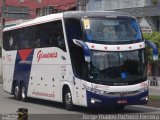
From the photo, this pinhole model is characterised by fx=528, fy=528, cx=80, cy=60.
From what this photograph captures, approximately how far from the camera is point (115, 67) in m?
18.7

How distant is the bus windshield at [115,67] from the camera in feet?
60.7

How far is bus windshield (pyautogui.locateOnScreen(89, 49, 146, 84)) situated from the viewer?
18516 mm

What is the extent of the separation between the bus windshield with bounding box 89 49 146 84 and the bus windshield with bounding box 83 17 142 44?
48 centimetres

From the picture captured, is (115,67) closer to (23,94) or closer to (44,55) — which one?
(44,55)

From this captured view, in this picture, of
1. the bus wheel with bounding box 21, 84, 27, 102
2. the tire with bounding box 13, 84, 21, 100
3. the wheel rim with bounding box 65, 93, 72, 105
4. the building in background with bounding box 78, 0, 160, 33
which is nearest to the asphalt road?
the wheel rim with bounding box 65, 93, 72, 105

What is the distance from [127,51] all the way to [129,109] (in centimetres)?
328

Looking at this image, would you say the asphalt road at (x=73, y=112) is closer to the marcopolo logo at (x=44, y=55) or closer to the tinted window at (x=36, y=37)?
the marcopolo logo at (x=44, y=55)

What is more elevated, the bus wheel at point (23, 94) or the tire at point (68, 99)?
the tire at point (68, 99)

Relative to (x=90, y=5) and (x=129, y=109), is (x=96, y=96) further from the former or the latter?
(x=90, y=5)

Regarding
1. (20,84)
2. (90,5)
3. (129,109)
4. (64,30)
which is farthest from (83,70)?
(90,5)

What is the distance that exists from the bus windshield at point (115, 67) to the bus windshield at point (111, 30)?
1.58 ft

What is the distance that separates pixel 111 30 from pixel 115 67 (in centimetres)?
139

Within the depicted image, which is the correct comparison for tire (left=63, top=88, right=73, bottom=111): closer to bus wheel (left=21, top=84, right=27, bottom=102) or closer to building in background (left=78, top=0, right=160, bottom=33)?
bus wheel (left=21, top=84, right=27, bottom=102)

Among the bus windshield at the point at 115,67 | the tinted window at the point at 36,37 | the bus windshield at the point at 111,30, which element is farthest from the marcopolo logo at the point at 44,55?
the bus windshield at the point at 115,67
